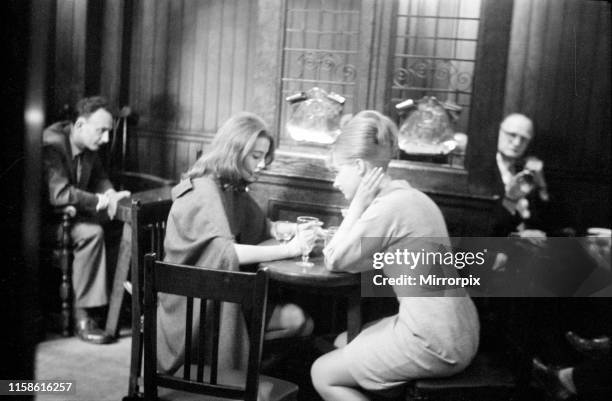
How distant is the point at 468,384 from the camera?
7.52ft

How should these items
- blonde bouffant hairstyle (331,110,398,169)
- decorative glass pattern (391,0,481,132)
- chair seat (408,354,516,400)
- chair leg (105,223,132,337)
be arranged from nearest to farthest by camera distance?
chair seat (408,354,516,400) < blonde bouffant hairstyle (331,110,398,169) < chair leg (105,223,132,337) < decorative glass pattern (391,0,481,132)

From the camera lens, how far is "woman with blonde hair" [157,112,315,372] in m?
2.57

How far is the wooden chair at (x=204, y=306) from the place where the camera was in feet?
5.96

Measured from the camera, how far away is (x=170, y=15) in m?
4.90

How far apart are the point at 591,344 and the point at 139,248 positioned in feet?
6.55

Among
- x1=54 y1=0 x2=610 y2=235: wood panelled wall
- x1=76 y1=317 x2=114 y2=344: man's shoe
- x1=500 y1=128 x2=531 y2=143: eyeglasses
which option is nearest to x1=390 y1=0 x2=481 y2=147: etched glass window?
x1=54 y1=0 x2=610 y2=235: wood panelled wall

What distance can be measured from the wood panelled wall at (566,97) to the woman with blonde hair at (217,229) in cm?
239

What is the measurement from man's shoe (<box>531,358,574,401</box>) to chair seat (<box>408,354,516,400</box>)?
710 mm

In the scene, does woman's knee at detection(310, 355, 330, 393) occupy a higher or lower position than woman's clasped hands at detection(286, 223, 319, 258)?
lower

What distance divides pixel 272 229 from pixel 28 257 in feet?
7.93

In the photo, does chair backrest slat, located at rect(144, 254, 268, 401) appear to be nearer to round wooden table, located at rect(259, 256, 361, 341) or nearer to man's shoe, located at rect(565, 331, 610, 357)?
round wooden table, located at rect(259, 256, 361, 341)

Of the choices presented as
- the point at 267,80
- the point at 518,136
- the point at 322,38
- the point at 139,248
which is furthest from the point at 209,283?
the point at 322,38

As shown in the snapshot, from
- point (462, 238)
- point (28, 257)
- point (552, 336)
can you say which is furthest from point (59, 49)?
point (28, 257)

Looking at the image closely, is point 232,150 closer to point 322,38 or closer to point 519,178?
point 519,178
